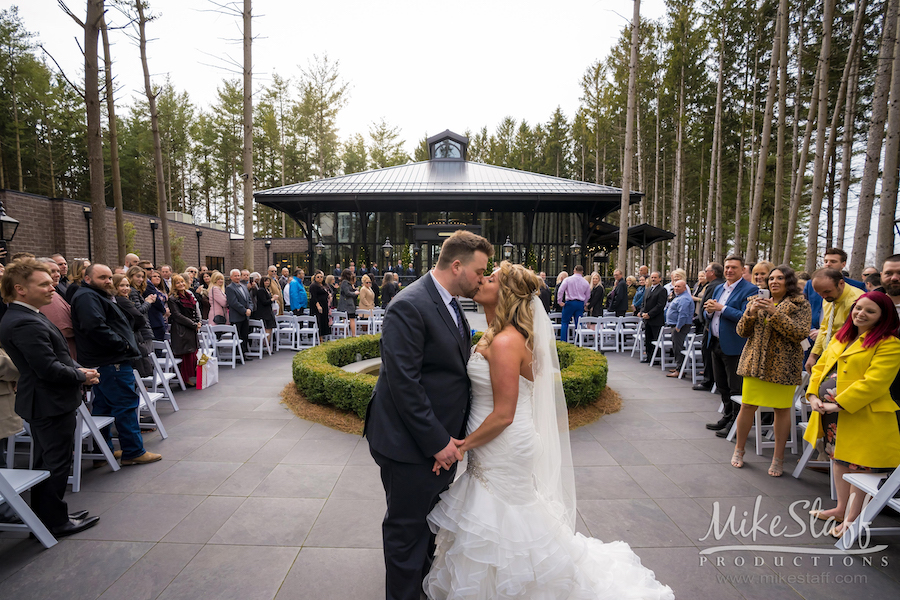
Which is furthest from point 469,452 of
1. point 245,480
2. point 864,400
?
point 864,400

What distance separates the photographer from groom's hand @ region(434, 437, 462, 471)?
2033 millimetres

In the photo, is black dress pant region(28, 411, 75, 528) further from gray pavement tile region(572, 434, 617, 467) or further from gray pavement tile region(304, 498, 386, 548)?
gray pavement tile region(572, 434, 617, 467)

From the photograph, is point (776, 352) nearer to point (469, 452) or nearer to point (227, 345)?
point (469, 452)

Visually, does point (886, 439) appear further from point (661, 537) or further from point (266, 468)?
point (266, 468)

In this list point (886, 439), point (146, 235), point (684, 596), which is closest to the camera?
point (684, 596)

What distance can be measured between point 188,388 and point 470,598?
6.66 metres

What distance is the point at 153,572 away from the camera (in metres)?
2.64

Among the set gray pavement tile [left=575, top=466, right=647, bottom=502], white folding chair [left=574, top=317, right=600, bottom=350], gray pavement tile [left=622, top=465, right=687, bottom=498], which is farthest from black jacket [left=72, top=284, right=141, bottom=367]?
white folding chair [left=574, top=317, right=600, bottom=350]

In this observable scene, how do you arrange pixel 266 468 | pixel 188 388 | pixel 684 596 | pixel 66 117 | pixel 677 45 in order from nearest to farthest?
pixel 684 596 → pixel 266 468 → pixel 188 388 → pixel 677 45 → pixel 66 117

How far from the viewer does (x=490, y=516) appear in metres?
2.21

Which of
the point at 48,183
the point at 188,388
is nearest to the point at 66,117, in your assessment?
the point at 48,183

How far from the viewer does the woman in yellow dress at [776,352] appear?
3.92 metres

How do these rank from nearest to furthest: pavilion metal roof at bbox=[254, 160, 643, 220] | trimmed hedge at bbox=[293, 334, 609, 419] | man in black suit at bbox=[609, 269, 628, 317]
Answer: trimmed hedge at bbox=[293, 334, 609, 419] < man in black suit at bbox=[609, 269, 628, 317] < pavilion metal roof at bbox=[254, 160, 643, 220]

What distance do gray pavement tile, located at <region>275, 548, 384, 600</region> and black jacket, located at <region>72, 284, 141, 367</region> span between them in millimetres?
2683
